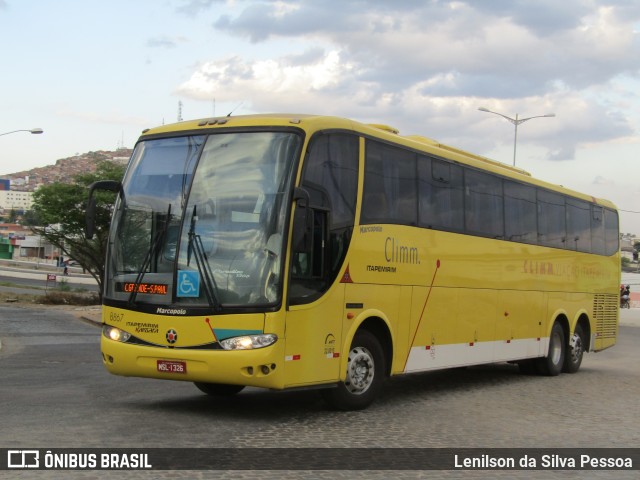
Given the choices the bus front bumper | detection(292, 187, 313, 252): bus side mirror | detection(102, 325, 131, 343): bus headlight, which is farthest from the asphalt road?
detection(292, 187, 313, 252): bus side mirror

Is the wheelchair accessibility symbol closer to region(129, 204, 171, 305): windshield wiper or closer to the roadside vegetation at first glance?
region(129, 204, 171, 305): windshield wiper

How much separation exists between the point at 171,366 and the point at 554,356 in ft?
34.0

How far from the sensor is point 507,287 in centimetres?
1550

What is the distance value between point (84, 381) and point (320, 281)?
5.37 metres

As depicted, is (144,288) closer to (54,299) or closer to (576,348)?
(576,348)

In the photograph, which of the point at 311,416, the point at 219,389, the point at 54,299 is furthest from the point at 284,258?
the point at 54,299

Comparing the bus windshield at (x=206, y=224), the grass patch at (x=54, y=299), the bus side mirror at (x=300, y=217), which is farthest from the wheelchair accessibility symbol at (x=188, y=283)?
the grass patch at (x=54, y=299)

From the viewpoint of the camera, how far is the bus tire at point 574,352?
1858 cm

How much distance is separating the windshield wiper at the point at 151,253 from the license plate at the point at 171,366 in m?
0.83

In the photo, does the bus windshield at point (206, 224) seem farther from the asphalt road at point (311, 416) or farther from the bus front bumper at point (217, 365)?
the asphalt road at point (311, 416)

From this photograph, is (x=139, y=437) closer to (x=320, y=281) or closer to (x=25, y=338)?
(x=320, y=281)

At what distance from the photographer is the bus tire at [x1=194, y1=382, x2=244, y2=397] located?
472 inches

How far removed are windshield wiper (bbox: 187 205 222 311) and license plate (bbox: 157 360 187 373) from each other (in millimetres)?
771

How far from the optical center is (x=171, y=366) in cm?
979
